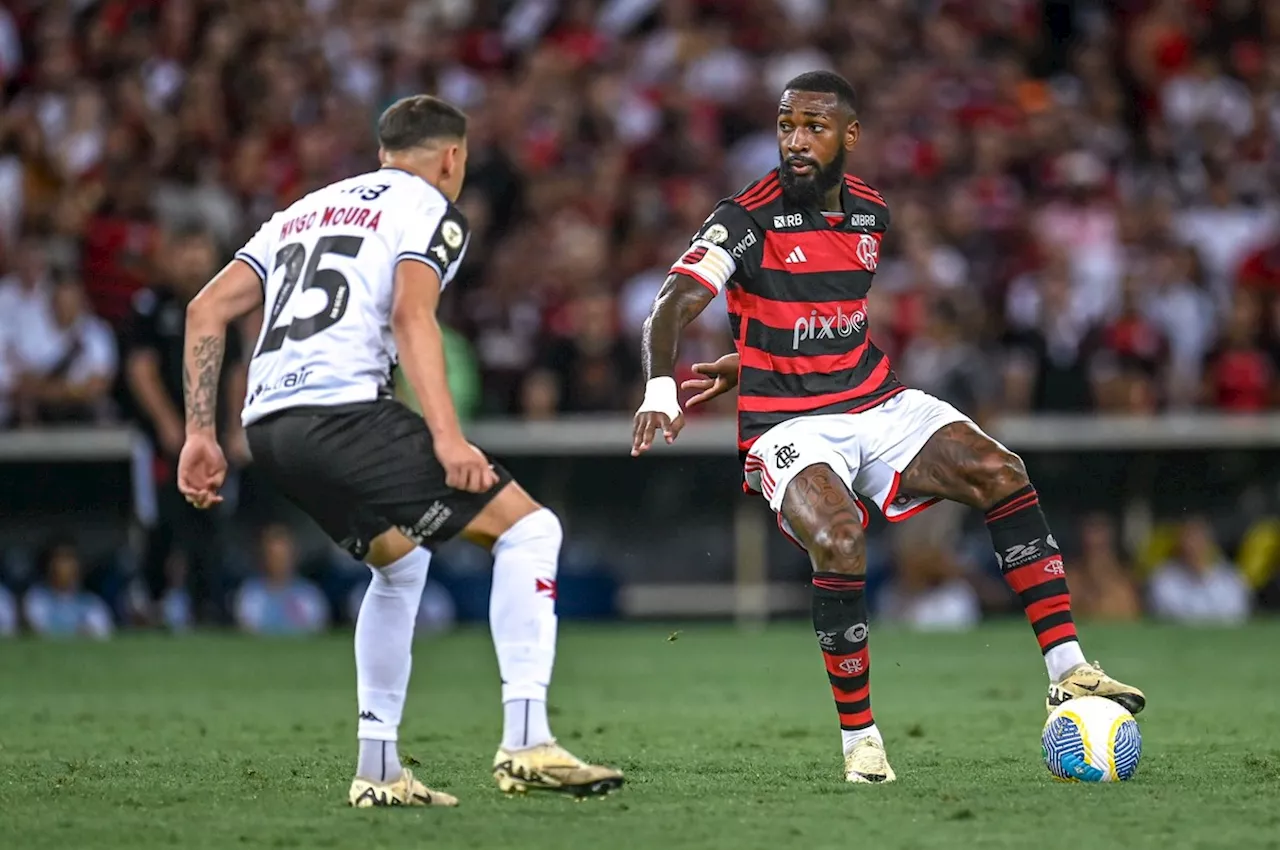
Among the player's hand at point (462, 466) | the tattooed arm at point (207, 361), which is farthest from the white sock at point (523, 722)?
the tattooed arm at point (207, 361)

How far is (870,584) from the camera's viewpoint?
1573cm

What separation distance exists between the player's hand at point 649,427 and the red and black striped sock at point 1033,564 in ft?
Result: 4.64

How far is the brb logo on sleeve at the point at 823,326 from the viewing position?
24.9 ft

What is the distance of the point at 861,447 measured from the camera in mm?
7555

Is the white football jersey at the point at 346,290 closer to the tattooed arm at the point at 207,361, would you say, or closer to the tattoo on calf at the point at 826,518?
the tattooed arm at the point at 207,361

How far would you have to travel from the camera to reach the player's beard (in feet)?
24.7

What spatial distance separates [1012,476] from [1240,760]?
1372mm

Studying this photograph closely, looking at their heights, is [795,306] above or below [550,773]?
above

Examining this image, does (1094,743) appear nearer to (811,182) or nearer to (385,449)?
(811,182)

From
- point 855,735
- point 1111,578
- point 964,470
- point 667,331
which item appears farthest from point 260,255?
point 1111,578

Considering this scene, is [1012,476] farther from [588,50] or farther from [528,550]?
[588,50]

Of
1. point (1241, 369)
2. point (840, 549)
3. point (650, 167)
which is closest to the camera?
point (840, 549)

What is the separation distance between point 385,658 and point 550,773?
2.16ft

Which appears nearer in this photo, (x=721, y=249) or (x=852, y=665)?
(x=852, y=665)
